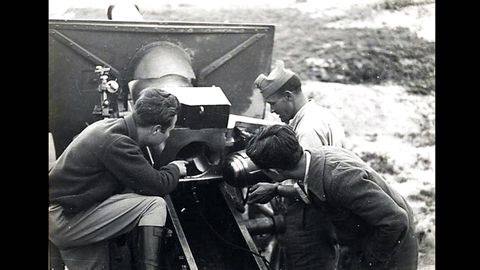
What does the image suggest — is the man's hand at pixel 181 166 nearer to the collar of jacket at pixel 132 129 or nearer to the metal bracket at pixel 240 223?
the collar of jacket at pixel 132 129

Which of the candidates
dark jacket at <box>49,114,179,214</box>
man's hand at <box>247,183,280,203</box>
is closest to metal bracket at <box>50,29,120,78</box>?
dark jacket at <box>49,114,179,214</box>

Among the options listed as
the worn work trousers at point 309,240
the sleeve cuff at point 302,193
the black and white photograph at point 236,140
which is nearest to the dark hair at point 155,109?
the black and white photograph at point 236,140

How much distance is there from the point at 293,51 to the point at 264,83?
740 millimetres

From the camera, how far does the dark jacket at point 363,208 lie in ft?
11.3

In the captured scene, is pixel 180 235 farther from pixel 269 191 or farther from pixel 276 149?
pixel 276 149

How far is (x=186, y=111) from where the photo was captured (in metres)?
3.83

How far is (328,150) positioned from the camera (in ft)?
11.8

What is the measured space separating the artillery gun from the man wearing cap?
0.16 metres

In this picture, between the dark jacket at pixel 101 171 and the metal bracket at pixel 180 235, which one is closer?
the dark jacket at pixel 101 171

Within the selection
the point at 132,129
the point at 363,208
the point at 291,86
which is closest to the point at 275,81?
the point at 291,86

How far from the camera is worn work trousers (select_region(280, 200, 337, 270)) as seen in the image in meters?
3.86
